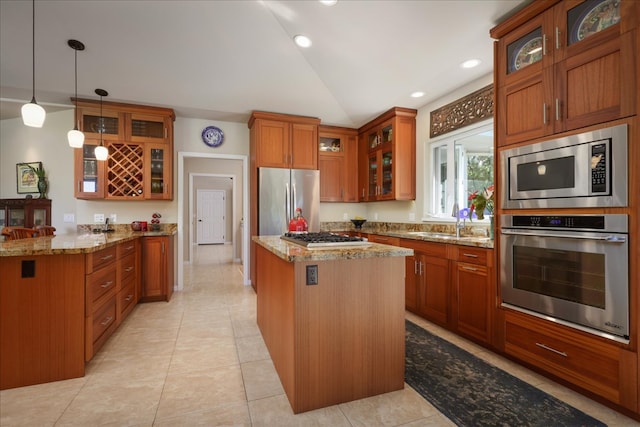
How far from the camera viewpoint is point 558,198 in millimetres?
1910

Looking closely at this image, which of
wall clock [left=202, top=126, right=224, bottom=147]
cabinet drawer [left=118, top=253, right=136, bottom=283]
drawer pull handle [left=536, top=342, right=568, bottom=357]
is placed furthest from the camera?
wall clock [left=202, top=126, right=224, bottom=147]

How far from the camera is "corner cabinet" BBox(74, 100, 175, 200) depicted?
379 cm

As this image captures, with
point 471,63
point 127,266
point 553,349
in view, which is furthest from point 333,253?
point 127,266

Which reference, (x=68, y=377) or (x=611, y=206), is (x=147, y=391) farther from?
(x=611, y=206)

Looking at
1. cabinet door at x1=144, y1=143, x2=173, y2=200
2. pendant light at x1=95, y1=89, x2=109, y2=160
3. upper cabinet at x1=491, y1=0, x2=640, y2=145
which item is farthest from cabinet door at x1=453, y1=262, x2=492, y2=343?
pendant light at x1=95, y1=89, x2=109, y2=160

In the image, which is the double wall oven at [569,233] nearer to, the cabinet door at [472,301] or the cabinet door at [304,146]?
the cabinet door at [472,301]

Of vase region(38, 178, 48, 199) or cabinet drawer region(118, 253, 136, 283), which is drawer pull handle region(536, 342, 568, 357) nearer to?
cabinet drawer region(118, 253, 136, 283)

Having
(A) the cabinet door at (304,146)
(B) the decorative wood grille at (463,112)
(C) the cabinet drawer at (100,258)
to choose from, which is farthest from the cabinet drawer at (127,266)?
(B) the decorative wood grille at (463,112)

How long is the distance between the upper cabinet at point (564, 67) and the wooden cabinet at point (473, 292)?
3.18ft

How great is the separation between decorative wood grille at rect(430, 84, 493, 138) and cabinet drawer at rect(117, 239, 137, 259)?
3.80m

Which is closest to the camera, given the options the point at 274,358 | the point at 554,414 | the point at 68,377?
the point at 554,414

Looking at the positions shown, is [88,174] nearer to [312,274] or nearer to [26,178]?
[26,178]

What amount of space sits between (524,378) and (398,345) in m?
0.95

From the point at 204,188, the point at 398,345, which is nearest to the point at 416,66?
the point at 398,345
